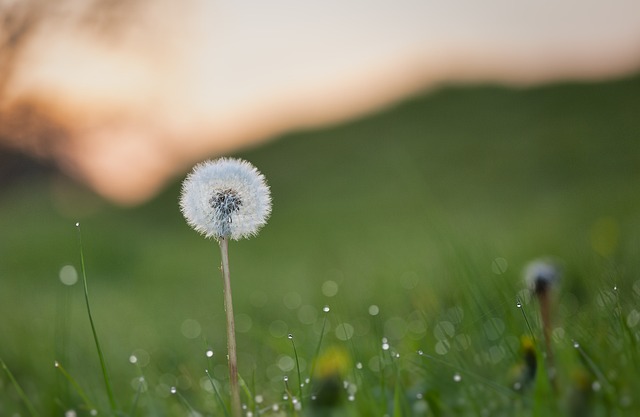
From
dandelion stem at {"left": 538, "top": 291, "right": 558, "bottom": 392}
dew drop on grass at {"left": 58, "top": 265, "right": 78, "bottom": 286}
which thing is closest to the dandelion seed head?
dandelion stem at {"left": 538, "top": 291, "right": 558, "bottom": 392}

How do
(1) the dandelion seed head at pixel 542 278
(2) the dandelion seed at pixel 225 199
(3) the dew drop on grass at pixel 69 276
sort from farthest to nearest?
(3) the dew drop on grass at pixel 69 276 → (1) the dandelion seed head at pixel 542 278 → (2) the dandelion seed at pixel 225 199

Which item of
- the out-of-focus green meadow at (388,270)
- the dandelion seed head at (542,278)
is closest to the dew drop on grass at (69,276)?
the out-of-focus green meadow at (388,270)

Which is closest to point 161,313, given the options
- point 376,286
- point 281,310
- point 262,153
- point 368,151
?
point 281,310

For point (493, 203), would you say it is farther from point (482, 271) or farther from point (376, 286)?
point (482, 271)

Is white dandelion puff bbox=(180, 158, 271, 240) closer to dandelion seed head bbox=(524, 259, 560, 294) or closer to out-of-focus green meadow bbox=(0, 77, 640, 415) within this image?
out-of-focus green meadow bbox=(0, 77, 640, 415)

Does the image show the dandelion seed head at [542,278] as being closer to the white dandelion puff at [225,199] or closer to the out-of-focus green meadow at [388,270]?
the out-of-focus green meadow at [388,270]

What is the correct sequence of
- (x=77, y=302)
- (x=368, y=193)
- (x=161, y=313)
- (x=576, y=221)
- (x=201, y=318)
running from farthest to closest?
1. (x=368, y=193)
2. (x=77, y=302)
3. (x=576, y=221)
4. (x=161, y=313)
5. (x=201, y=318)
